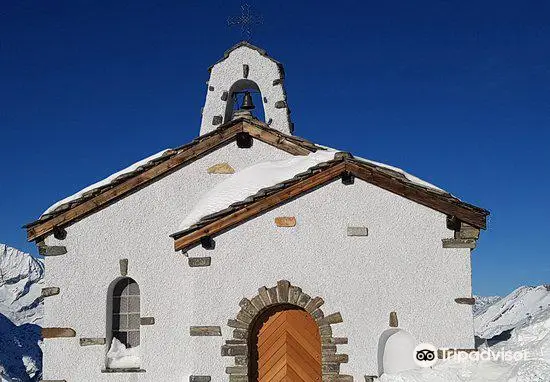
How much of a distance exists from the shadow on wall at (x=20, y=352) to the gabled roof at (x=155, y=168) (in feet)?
438

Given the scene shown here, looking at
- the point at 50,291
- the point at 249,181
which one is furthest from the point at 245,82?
the point at 50,291

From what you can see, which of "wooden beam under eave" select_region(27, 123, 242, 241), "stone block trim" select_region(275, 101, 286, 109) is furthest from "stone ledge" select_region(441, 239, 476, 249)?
"stone block trim" select_region(275, 101, 286, 109)

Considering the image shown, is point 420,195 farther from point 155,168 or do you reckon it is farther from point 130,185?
point 130,185

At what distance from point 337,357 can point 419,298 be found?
1.75m

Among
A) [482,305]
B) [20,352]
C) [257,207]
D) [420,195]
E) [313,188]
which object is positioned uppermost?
[482,305]

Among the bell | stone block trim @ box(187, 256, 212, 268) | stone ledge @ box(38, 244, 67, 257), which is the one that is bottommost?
stone block trim @ box(187, 256, 212, 268)

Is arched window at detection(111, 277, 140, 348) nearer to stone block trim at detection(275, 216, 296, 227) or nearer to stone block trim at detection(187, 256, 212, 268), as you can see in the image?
stone block trim at detection(187, 256, 212, 268)

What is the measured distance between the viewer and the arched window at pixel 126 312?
1291 centimetres

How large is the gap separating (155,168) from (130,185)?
62cm

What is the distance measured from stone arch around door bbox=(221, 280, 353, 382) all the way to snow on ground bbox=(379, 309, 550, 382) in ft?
2.88

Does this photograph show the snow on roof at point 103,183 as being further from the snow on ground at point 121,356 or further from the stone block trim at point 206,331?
the stone block trim at point 206,331

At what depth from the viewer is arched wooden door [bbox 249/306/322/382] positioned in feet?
36.0

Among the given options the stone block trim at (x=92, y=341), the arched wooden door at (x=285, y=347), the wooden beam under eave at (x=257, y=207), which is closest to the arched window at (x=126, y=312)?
the stone block trim at (x=92, y=341)

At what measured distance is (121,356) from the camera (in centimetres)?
1271
